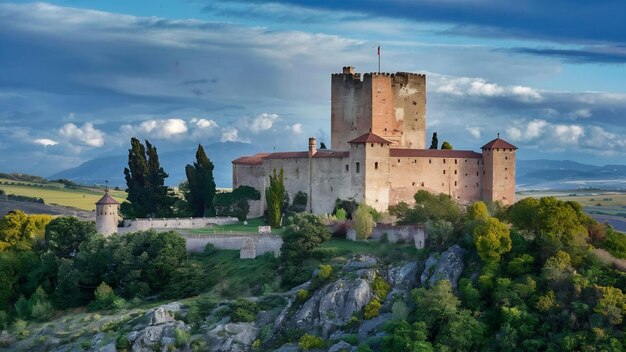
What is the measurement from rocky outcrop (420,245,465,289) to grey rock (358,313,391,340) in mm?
2746

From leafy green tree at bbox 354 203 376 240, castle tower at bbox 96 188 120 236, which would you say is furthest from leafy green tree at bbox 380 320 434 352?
castle tower at bbox 96 188 120 236

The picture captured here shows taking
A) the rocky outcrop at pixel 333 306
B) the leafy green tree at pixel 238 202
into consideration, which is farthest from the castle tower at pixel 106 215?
the rocky outcrop at pixel 333 306

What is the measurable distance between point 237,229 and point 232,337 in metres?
18.0

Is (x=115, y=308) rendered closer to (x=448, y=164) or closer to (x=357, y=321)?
(x=357, y=321)

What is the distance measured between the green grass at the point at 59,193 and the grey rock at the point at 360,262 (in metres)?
57.0

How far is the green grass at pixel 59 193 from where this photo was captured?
115188 mm

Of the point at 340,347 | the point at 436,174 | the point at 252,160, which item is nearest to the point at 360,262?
the point at 340,347

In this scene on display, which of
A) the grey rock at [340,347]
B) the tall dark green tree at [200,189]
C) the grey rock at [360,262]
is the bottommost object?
the grey rock at [340,347]

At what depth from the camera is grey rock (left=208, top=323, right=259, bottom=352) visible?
2088 inches

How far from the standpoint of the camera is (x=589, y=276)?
50.3 meters

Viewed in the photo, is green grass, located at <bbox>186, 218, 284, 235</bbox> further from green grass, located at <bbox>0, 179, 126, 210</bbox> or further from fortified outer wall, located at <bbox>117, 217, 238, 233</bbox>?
green grass, located at <bbox>0, 179, 126, 210</bbox>

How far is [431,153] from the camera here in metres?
71.0

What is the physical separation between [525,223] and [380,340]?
11.2 m

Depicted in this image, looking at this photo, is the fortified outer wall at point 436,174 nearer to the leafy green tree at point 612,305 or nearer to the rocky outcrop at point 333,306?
the rocky outcrop at point 333,306
